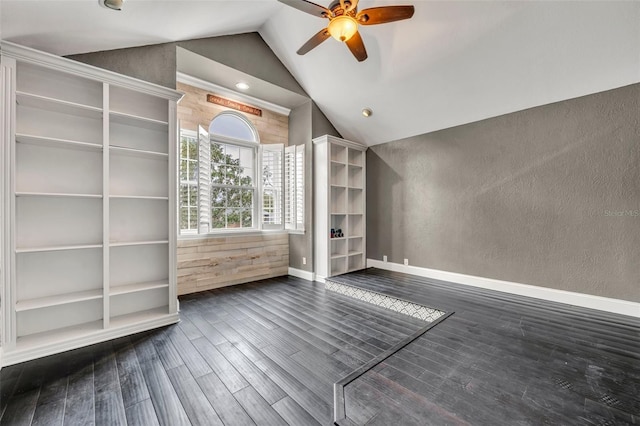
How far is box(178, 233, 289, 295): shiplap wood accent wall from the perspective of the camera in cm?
388

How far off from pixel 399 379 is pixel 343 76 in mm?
3965

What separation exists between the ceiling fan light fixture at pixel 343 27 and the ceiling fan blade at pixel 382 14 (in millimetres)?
108

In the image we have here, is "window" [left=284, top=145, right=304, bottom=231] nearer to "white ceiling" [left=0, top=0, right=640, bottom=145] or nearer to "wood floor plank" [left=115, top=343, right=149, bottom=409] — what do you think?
"white ceiling" [left=0, top=0, right=640, bottom=145]

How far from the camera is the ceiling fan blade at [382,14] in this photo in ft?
7.47

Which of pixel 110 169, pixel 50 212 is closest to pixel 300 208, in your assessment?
pixel 110 169

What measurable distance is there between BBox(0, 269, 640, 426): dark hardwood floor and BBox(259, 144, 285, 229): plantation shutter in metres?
2.04

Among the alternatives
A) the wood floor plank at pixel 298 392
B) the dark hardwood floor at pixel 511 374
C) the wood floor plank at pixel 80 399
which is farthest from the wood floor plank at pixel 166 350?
the dark hardwood floor at pixel 511 374

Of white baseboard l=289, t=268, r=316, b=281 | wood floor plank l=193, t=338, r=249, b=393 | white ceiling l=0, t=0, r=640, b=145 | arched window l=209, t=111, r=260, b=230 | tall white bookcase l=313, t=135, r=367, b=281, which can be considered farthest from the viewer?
white baseboard l=289, t=268, r=316, b=281

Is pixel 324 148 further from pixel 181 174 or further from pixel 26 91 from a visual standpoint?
pixel 26 91

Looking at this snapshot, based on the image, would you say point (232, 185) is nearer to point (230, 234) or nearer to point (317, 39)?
point (230, 234)

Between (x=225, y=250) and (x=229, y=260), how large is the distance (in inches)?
7.4

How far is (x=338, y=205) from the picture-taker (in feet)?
16.7

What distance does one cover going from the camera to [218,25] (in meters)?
3.30

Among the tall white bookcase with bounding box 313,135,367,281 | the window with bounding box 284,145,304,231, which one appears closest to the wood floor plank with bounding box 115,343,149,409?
the tall white bookcase with bounding box 313,135,367,281
